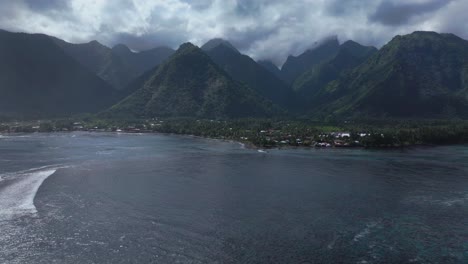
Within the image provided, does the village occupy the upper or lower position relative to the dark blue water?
upper

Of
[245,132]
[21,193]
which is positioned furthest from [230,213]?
[245,132]

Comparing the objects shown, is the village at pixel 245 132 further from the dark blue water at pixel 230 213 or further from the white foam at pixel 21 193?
the white foam at pixel 21 193

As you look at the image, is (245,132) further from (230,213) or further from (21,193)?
(230,213)

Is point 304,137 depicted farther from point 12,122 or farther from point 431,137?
point 12,122

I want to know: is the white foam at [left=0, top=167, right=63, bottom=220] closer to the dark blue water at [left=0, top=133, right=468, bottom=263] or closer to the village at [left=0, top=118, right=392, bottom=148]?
the dark blue water at [left=0, top=133, right=468, bottom=263]

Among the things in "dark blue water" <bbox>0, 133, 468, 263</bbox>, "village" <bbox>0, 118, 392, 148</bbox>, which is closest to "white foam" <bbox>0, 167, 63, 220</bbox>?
"dark blue water" <bbox>0, 133, 468, 263</bbox>
